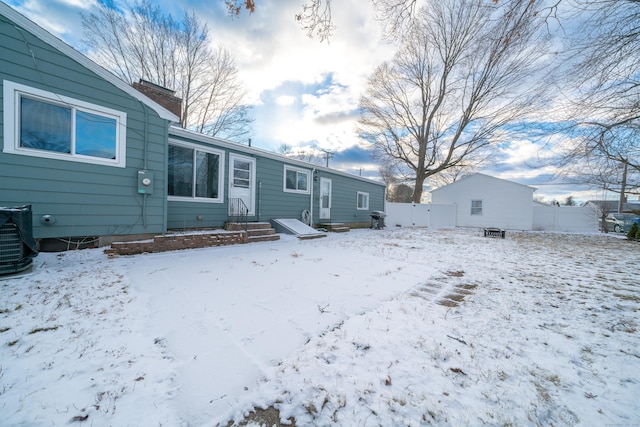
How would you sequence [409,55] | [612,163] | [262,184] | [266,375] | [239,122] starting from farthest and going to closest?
[239,122] < [409,55] < [262,184] < [612,163] < [266,375]

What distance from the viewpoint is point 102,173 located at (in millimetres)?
4848

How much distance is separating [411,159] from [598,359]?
17.7 metres

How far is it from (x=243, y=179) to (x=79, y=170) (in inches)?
155

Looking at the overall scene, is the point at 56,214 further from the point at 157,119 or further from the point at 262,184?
the point at 262,184

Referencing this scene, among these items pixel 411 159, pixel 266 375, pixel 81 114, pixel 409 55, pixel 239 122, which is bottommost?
pixel 266 375

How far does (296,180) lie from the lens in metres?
10.0

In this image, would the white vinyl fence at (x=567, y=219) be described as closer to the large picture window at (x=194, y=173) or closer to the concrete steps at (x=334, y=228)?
the concrete steps at (x=334, y=228)

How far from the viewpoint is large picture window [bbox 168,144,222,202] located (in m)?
6.44

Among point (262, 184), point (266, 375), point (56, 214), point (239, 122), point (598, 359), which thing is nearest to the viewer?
point (266, 375)

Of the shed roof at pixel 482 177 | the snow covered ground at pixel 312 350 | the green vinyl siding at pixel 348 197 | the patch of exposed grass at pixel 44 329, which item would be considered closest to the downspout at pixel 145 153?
the snow covered ground at pixel 312 350

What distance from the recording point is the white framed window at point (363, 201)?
560 inches

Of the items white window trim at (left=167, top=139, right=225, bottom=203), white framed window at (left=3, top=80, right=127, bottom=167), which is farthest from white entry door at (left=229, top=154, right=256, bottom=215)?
white framed window at (left=3, top=80, right=127, bottom=167)

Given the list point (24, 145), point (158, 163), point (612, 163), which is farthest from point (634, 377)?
point (24, 145)

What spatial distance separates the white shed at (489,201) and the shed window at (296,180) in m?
13.8
